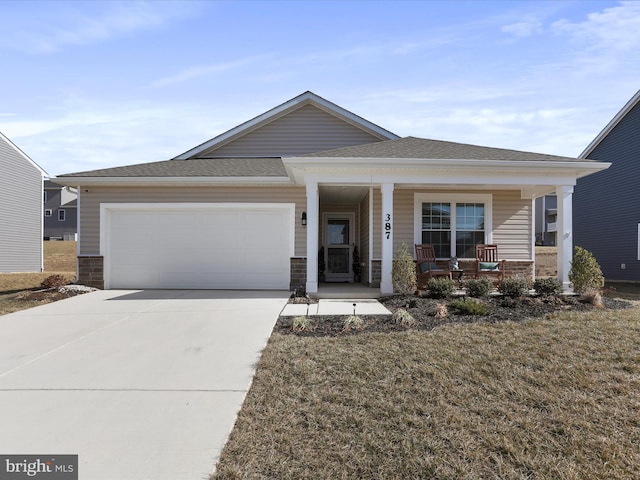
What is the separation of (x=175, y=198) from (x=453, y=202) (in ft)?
24.8

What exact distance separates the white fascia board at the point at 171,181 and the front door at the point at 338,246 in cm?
333

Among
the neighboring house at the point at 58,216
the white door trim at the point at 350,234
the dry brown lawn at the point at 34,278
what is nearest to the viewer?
the dry brown lawn at the point at 34,278

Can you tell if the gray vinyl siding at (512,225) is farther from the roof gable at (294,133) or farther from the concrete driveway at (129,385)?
the concrete driveway at (129,385)

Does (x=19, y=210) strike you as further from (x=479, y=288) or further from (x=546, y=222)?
(x=546, y=222)

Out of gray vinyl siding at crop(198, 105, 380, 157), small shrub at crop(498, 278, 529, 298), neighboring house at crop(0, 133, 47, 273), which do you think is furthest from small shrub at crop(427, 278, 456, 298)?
neighboring house at crop(0, 133, 47, 273)

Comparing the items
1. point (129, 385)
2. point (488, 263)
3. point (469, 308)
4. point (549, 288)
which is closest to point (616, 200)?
point (488, 263)

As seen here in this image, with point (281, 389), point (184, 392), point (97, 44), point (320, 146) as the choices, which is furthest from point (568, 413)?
point (320, 146)

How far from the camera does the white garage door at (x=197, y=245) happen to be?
10.4 m

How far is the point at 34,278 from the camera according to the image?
588 inches

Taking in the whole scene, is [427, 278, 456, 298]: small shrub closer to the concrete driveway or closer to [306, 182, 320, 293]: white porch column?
[306, 182, 320, 293]: white porch column

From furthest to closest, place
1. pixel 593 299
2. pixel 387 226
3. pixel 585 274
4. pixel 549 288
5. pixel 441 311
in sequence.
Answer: pixel 387 226, pixel 585 274, pixel 549 288, pixel 593 299, pixel 441 311

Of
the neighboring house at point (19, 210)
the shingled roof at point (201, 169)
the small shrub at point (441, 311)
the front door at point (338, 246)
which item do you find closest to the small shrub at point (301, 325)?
the small shrub at point (441, 311)

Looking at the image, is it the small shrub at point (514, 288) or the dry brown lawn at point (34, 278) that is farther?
the dry brown lawn at point (34, 278)

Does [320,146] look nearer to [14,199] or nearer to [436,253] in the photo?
[436,253]
